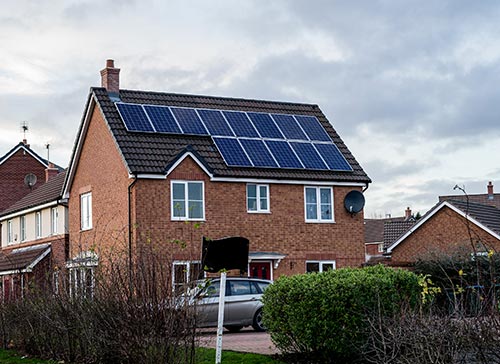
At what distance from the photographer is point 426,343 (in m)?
10.6

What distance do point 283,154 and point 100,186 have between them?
7.13 m

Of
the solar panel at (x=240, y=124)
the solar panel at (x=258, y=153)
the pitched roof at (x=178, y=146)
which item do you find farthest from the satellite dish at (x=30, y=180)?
the solar panel at (x=258, y=153)

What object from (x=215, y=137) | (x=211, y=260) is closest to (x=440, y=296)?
(x=211, y=260)

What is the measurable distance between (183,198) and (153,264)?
680 inches

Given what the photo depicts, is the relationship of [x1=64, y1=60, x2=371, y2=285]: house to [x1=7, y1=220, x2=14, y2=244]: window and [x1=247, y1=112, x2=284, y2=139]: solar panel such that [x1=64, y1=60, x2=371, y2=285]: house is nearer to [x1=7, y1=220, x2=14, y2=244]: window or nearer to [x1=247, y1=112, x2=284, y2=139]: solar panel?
[x1=247, y1=112, x2=284, y2=139]: solar panel

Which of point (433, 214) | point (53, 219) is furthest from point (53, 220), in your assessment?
point (433, 214)

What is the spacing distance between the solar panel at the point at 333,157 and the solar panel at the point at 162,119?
5.97 metres

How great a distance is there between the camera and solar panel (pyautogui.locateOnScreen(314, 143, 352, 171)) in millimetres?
33188

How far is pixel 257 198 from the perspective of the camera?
105ft

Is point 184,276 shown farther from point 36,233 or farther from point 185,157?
point 36,233

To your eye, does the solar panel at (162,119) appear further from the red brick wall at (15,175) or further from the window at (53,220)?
the red brick wall at (15,175)

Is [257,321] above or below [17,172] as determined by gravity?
below

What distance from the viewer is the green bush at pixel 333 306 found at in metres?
14.0

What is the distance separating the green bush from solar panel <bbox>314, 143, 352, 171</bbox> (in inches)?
718
